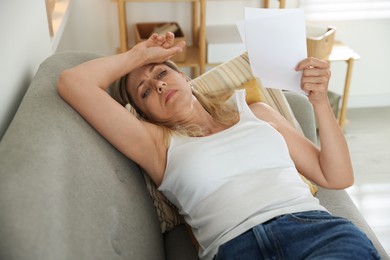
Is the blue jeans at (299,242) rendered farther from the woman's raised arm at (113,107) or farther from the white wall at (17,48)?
the white wall at (17,48)

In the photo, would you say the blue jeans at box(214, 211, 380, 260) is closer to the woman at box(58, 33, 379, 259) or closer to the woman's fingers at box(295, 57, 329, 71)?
the woman at box(58, 33, 379, 259)

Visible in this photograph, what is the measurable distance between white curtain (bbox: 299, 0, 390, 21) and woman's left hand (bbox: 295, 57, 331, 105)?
1901 mm

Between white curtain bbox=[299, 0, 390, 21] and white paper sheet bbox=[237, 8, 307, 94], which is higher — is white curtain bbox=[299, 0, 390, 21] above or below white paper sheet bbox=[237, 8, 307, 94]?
below

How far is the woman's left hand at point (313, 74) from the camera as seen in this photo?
1263 mm

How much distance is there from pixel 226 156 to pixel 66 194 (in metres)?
0.51

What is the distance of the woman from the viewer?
117cm

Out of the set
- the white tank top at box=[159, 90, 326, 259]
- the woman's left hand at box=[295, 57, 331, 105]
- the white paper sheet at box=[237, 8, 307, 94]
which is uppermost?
the white paper sheet at box=[237, 8, 307, 94]

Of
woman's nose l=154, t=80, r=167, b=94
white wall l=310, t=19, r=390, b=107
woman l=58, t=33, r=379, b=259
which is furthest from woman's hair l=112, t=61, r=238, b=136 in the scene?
white wall l=310, t=19, r=390, b=107

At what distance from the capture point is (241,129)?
4.53 feet

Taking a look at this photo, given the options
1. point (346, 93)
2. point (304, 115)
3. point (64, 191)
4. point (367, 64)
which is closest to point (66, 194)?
point (64, 191)

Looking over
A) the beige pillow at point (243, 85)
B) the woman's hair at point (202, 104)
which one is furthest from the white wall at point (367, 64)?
the woman's hair at point (202, 104)

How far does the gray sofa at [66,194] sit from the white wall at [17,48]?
6 cm

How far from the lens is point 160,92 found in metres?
1.41

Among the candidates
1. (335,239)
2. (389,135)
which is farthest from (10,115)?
(389,135)
